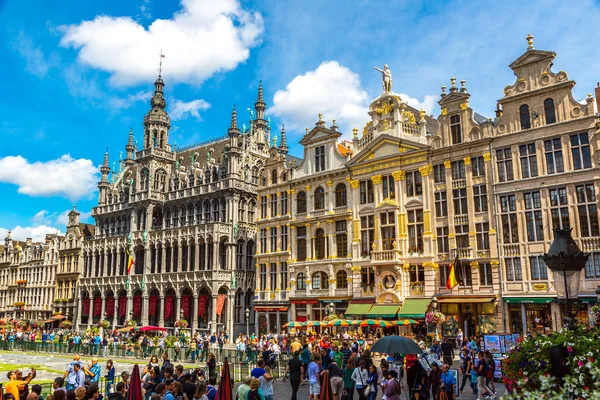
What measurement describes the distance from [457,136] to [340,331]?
17250 mm

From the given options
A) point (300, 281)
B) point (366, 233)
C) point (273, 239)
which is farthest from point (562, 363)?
point (273, 239)

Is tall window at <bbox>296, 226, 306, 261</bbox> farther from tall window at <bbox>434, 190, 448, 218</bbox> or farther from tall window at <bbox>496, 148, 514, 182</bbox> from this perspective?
tall window at <bbox>496, 148, 514, 182</bbox>

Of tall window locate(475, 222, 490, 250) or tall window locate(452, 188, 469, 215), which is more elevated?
tall window locate(452, 188, 469, 215)

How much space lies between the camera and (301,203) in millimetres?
47156

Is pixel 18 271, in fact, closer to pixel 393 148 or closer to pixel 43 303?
pixel 43 303

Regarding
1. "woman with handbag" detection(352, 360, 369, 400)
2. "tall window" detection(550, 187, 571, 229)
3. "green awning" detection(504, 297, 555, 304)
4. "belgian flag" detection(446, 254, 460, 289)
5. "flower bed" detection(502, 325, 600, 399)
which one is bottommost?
"woman with handbag" detection(352, 360, 369, 400)

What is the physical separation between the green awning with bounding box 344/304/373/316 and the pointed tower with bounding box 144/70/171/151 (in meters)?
35.9

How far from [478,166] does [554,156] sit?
5.04 m

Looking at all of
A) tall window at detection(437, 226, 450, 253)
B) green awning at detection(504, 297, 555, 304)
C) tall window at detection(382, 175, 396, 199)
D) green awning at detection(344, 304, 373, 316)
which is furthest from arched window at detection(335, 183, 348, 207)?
green awning at detection(504, 297, 555, 304)

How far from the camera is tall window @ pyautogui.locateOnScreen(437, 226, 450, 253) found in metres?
37.3

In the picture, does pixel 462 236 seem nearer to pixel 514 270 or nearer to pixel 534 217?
pixel 514 270

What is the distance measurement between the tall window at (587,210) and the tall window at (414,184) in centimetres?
1079

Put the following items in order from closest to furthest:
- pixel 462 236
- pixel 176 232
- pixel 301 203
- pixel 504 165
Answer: pixel 504 165 < pixel 462 236 < pixel 301 203 < pixel 176 232

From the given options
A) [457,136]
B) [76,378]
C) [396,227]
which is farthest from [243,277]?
[76,378]
